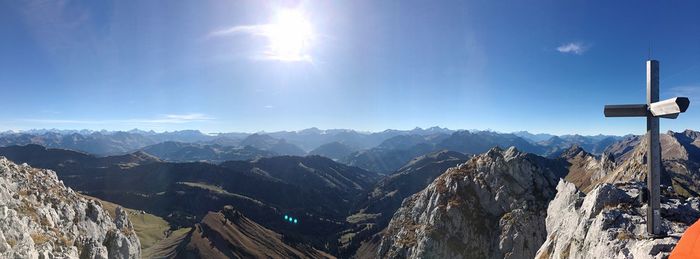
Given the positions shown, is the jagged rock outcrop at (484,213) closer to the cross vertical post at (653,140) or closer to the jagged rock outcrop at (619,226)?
the jagged rock outcrop at (619,226)

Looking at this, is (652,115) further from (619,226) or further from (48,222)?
(48,222)

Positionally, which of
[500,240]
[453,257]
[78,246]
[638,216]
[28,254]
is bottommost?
[453,257]

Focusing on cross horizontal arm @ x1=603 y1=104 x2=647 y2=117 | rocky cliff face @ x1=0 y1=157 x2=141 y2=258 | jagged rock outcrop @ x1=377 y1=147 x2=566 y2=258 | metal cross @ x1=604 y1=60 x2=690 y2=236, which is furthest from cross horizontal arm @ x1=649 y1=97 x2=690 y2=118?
jagged rock outcrop @ x1=377 y1=147 x2=566 y2=258

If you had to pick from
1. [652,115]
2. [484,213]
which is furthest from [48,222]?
[484,213]

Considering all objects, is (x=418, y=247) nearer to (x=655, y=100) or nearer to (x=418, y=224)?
(x=418, y=224)

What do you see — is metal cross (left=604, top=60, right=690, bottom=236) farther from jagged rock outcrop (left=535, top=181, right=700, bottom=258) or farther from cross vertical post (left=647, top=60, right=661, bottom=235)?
jagged rock outcrop (left=535, top=181, right=700, bottom=258)

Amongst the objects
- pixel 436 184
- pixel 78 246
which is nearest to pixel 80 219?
pixel 78 246
